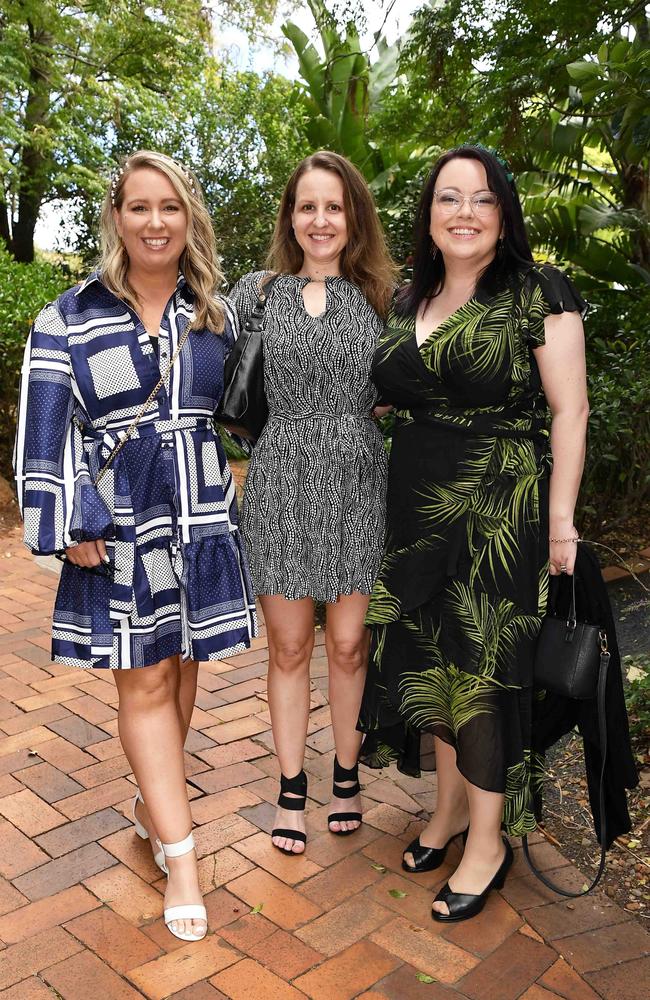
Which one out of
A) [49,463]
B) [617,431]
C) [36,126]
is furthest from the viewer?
[36,126]

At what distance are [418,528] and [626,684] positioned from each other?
78.6 inches

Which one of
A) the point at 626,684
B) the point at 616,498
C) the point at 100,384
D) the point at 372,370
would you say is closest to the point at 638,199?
the point at 616,498

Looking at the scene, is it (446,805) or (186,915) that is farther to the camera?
(446,805)

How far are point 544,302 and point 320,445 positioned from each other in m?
0.80

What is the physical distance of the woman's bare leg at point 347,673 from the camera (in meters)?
2.90

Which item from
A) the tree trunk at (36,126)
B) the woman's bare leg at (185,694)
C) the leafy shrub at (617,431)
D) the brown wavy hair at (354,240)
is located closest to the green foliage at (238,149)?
the tree trunk at (36,126)

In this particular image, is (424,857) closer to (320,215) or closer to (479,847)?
(479,847)

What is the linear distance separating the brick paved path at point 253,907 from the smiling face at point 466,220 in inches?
75.8

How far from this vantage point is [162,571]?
253 centimetres

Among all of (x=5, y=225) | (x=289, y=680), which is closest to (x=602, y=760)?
(x=289, y=680)

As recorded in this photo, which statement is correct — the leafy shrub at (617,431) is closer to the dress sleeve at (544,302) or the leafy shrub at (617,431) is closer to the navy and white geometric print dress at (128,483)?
the dress sleeve at (544,302)

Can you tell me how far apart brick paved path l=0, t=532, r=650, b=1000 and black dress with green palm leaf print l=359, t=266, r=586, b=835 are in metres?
0.37

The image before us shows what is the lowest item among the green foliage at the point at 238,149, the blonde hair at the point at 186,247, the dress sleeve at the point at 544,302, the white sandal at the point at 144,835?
the white sandal at the point at 144,835

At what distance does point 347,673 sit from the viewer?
9.80 feet
